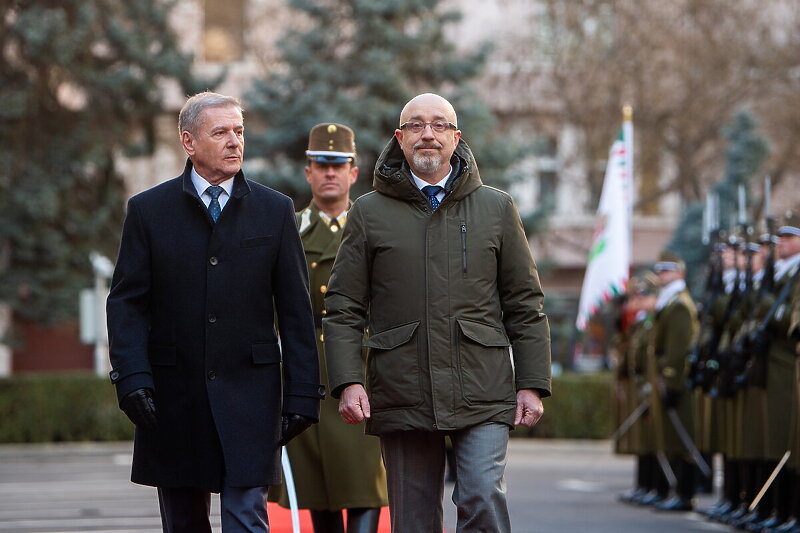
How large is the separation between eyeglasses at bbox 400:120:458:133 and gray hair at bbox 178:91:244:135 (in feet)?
2.43

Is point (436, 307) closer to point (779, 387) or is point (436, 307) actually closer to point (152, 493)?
point (779, 387)

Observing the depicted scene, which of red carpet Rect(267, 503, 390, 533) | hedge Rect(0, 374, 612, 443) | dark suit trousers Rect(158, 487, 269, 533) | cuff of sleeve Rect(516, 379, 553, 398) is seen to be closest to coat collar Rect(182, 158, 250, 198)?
dark suit trousers Rect(158, 487, 269, 533)

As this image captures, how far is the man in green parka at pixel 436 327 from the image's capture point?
270 inches

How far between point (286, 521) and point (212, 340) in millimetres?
3040

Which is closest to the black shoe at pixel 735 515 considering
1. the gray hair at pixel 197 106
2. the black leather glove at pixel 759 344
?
the black leather glove at pixel 759 344

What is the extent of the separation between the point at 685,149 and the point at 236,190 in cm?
2549

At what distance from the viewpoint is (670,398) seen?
15.5 meters

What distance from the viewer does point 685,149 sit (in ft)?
103

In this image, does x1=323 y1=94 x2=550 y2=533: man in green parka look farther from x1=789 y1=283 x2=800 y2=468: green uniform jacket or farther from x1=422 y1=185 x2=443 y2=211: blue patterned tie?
x1=789 y1=283 x2=800 y2=468: green uniform jacket

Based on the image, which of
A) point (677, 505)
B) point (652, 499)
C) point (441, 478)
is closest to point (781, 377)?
point (677, 505)

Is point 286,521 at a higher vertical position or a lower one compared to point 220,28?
lower

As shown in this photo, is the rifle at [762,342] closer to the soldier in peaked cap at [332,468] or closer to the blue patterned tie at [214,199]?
the soldier in peaked cap at [332,468]

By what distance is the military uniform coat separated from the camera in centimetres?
651

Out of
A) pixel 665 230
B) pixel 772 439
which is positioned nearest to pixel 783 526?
pixel 772 439
